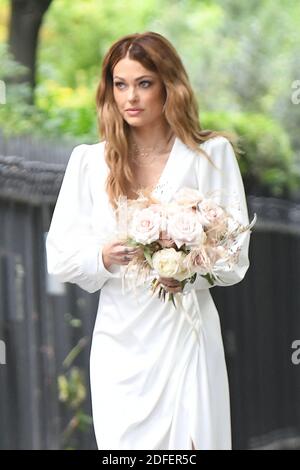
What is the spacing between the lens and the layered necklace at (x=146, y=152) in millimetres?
7117

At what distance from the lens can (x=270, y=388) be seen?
537 inches

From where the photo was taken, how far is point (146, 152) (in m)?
7.14

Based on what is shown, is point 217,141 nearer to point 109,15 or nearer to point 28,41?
point 28,41

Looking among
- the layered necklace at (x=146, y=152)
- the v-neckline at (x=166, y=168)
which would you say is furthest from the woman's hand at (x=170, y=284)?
the layered necklace at (x=146, y=152)

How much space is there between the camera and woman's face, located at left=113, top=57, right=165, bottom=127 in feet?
22.9

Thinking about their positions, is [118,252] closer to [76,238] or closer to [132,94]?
[76,238]

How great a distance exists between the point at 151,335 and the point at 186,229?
61cm

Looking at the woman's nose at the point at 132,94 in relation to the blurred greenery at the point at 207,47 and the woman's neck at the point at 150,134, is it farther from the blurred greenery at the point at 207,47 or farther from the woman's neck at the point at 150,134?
the blurred greenery at the point at 207,47

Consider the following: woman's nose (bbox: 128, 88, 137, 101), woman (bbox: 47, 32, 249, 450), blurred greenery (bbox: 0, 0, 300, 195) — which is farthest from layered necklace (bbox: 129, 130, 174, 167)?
blurred greenery (bbox: 0, 0, 300, 195)

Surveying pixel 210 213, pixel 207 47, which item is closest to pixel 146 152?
pixel 210 213

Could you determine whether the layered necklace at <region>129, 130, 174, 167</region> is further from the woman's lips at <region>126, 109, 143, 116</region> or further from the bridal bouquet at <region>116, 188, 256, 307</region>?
the bridal bouquet at <region>116, 188, 256, 307</region>
